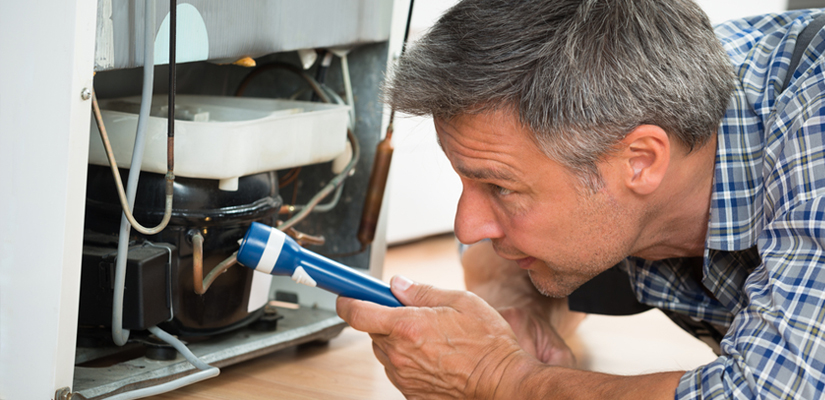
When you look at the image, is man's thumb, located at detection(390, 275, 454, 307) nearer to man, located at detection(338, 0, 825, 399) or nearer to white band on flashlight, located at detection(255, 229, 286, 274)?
man, located at detection(338, 0, 825, 399)

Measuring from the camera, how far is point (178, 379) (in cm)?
69

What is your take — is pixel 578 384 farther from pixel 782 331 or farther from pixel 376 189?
pixel 376 189

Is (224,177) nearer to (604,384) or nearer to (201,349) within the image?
(201,349)

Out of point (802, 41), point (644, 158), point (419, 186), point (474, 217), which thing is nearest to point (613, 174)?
point (644, 158)

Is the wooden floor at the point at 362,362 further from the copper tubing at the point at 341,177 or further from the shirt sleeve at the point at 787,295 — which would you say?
the shirt sleeve at the point at 787,295

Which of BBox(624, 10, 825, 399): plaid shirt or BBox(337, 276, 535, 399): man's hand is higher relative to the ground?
BBox(624, 10, 825, 399): plaid shirt

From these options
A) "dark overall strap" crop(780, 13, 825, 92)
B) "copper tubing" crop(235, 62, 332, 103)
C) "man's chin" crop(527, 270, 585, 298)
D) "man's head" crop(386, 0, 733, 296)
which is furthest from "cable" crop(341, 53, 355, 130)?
"dark overall strap" crop(780, 13, 825, 92)

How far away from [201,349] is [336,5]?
0.40 m

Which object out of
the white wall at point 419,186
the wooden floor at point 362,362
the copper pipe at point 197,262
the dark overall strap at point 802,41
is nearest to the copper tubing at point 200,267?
the copper pipe at point 197,262

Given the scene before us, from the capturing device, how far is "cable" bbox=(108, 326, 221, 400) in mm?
656

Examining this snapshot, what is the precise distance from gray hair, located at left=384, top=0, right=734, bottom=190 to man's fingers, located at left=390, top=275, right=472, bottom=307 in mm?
183

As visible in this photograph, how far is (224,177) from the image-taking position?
713 mm

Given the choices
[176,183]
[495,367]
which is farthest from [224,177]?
[495,367]

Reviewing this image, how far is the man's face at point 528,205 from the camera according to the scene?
658 millimetres
